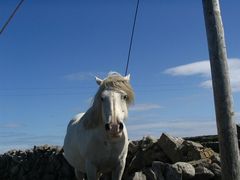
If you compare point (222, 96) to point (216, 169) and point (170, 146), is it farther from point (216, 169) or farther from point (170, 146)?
point (170, 146)

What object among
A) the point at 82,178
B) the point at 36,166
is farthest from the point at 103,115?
the point at 36,166

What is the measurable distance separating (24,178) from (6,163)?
1.79 m

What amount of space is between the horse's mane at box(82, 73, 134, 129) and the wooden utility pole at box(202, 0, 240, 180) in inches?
48.4

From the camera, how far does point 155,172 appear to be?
24.1 feet

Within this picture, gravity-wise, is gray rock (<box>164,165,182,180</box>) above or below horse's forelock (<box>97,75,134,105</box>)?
below

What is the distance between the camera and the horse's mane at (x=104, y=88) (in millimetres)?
6426

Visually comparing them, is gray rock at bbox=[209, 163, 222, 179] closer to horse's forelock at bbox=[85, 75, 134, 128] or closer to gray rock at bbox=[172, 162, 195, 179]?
gray rock at bbox=[172, 162, 195, 179]

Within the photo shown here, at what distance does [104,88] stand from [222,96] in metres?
1.62

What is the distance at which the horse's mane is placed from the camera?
6.43m

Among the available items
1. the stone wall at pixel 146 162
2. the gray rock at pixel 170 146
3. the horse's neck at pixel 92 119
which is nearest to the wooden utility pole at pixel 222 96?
the stone wall at pixel 146 162

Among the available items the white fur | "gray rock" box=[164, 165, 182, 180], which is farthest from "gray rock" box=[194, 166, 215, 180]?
the white fur

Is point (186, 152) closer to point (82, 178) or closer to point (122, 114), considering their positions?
point (82, 178)

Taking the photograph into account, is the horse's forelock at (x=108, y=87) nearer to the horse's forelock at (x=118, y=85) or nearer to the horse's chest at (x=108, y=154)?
the horse's forelock at (x=118, y=85)

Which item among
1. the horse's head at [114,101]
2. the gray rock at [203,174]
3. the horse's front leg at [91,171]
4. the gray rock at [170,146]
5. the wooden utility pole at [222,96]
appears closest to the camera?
the wooden utility pole at [222,96]
